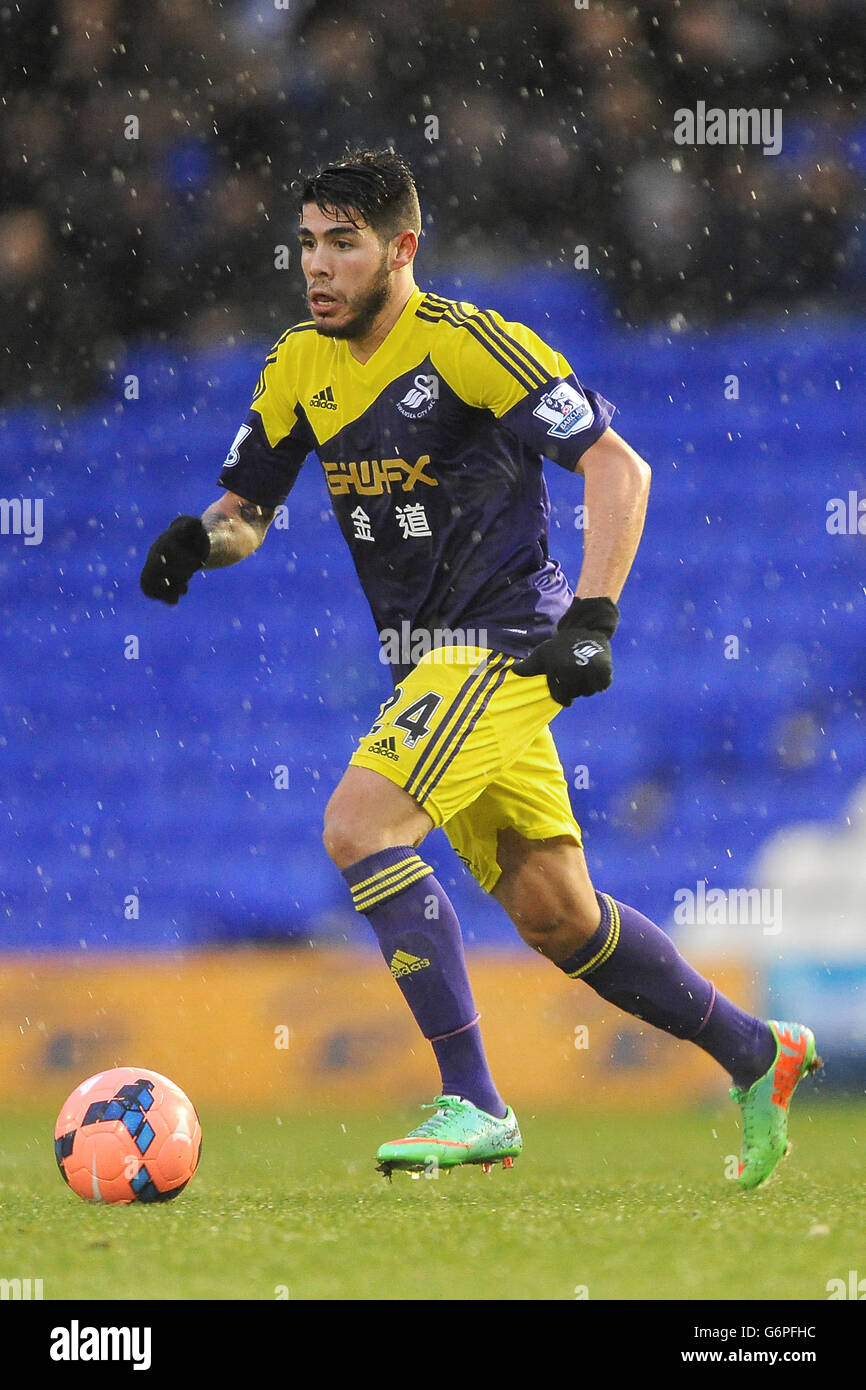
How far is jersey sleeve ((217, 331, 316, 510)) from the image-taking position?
164 inches

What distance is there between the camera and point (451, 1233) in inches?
120

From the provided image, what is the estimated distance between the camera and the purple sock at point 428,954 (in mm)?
3613

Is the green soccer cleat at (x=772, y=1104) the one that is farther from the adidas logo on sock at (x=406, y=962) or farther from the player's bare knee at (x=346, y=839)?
the player's bare knee at (x=346, y=839)

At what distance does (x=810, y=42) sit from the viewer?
9359 millimetres

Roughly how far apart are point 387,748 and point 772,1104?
48.3 inches

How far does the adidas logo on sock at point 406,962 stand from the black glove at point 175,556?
104 cm

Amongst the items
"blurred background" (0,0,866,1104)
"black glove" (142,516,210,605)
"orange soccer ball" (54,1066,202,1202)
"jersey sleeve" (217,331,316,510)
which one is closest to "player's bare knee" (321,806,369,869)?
"orange soccer ball" (54,1066,202,1202)

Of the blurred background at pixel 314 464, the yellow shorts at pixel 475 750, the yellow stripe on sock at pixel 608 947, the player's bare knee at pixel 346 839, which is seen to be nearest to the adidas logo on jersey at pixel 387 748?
the yellow shorts at pixel 475 750

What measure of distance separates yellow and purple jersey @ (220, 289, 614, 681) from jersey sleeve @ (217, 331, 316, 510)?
83 millimetres

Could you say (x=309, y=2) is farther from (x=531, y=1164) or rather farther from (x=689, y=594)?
(x=531, y=1164)

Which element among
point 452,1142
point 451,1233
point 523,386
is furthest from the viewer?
point 523,386

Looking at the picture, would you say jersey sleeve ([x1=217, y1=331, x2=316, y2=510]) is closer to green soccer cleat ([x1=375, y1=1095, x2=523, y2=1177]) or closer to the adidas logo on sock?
the adidas logo on sock

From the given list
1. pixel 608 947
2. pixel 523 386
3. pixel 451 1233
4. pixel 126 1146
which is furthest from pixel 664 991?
pixel 523 386

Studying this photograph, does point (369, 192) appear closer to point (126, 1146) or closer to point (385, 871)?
point (385, 871)
